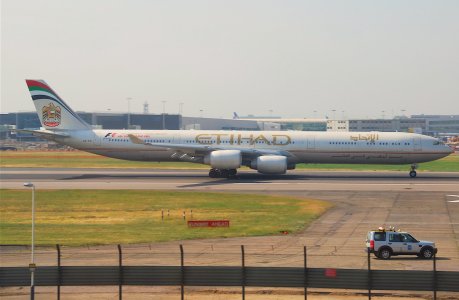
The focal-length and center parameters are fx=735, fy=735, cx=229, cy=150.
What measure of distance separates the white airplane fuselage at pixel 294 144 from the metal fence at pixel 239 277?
52535 millimetres

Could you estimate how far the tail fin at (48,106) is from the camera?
82.7 metres

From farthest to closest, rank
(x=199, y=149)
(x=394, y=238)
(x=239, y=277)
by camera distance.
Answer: (x=199, y=149) < (x=394, y=238) < (x=239, y=277)

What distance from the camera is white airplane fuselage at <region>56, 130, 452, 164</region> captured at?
8081 cm

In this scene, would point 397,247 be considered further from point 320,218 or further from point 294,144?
point 294,144

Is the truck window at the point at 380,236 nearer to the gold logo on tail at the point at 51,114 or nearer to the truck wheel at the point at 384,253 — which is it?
the truck wheel at the point at 384,253

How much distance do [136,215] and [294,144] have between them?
32.4m

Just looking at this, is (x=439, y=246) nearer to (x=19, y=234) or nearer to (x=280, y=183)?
(x=19, y=234)

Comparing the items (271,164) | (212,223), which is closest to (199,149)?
(271,164)

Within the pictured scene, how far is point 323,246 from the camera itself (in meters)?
39.6

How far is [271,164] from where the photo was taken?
77750mm

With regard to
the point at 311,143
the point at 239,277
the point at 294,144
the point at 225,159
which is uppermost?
the point at 311,143

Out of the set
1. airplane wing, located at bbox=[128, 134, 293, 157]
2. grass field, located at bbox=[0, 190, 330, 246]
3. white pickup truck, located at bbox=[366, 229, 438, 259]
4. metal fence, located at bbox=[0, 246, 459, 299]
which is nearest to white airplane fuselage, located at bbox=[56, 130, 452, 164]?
airplane wing, located at bbox=[128, 134, 293, 157]

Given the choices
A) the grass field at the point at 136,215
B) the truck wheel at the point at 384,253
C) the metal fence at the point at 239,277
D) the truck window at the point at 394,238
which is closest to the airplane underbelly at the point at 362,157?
the grass field at the point at 136,215

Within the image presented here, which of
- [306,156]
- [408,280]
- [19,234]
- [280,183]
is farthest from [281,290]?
[306,156]
